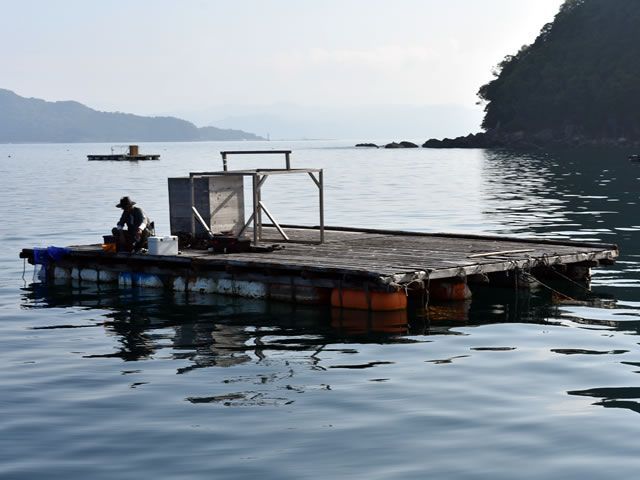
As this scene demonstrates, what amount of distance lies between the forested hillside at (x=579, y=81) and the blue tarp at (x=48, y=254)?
15026 centimetres

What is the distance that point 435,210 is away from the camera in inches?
2111

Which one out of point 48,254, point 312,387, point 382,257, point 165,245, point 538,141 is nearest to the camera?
point 312,387

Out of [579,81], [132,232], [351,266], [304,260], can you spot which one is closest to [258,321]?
[351,266]

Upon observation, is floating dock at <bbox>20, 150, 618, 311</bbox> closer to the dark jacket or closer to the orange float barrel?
the orange float barrel

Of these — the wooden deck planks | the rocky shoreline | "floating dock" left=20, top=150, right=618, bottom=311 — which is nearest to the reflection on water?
"floating dock" left=20, top=150, right=618, bottom=311

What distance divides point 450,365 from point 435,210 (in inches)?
1447

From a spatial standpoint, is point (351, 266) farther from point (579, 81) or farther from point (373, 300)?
point (579, 81)

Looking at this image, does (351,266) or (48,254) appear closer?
(351,266)

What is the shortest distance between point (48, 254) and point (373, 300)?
10.6m

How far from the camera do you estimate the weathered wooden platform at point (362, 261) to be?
22.0 m

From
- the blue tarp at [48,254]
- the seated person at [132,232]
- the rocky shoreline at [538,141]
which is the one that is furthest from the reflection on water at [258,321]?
the rocky shoreline at [538,141]

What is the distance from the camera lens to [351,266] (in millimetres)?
22344

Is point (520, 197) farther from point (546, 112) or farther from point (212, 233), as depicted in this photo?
point (546, 112)

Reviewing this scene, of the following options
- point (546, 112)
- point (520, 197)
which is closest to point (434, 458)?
point (520, 197)
